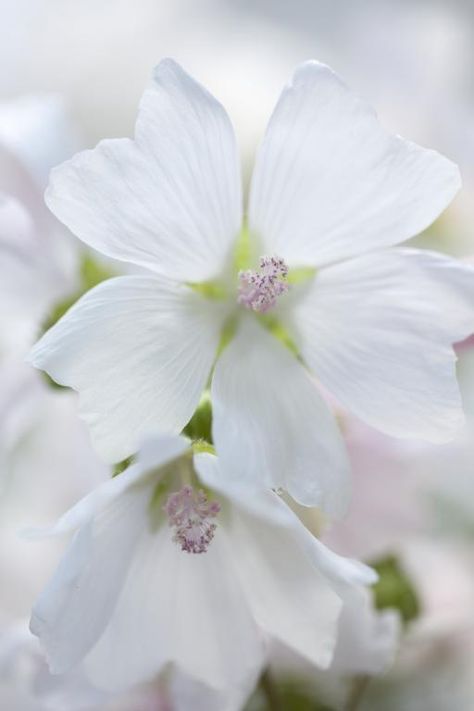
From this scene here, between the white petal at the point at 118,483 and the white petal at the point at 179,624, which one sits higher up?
the white petal at the point at 118,483

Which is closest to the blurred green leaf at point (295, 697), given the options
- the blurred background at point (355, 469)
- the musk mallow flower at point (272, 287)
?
the blurred background at point (355, 469)

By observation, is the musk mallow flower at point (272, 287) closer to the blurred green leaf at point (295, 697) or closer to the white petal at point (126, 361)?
the white petal at point (126, 361)

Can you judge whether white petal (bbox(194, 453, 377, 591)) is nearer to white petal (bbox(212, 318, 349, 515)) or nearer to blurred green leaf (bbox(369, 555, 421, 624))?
white petal (bbox(212, 318, 349, 515))

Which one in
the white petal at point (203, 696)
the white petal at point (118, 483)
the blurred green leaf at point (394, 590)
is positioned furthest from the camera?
the blurred green leaf at point (394, 590)

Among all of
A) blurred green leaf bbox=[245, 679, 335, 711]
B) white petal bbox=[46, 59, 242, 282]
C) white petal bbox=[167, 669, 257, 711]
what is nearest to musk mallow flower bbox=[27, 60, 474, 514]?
white petal bbox=[46, 59, 242, 282]

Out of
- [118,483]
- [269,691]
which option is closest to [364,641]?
[269,691]

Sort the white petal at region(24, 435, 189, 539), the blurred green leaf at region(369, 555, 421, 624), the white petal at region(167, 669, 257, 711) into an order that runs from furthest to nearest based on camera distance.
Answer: the blurred green leaf at region(369, 555, 421, 624) < the white petal at region(167, 669, 257, 711) < the white petal at region(24, 435, 189, 539)

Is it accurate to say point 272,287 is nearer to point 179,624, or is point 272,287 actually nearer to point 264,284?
point 264,284

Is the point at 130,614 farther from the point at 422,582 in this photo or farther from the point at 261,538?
the point at 422,582
